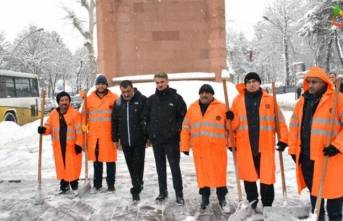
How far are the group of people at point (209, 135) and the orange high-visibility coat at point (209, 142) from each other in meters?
0.01

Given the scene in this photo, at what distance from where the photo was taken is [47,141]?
13.4 metres

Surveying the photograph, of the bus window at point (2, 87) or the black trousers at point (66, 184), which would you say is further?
the bus window at point (2, 87)

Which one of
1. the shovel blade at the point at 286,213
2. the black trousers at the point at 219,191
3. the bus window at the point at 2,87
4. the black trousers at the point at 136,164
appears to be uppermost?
the bus window at the point at 2,87

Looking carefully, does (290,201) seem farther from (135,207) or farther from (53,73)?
(53,73)

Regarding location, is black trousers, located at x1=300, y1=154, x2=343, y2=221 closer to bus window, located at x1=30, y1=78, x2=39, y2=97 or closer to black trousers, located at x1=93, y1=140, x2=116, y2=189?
black trousers, located at x1=93, y1=140, x2=116, y2=189

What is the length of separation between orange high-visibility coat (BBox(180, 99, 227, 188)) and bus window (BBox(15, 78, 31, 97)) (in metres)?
16.9

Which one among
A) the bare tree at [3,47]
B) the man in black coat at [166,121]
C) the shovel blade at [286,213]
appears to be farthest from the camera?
the bare tree at [3,47]

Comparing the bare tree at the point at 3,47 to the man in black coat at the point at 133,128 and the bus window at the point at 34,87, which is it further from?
the man in black coat at the point at 133,128

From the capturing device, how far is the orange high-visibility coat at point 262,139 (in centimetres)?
510

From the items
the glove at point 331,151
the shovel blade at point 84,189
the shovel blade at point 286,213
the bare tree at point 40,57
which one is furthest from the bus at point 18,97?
the bare tree at point 40,57

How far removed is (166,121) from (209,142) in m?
0.68

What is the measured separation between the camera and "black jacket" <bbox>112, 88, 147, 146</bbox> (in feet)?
20.1

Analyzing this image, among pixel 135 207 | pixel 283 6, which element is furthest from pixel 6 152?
pixel 283 6

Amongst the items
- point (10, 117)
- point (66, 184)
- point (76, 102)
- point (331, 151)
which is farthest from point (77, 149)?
point (76, 102)
